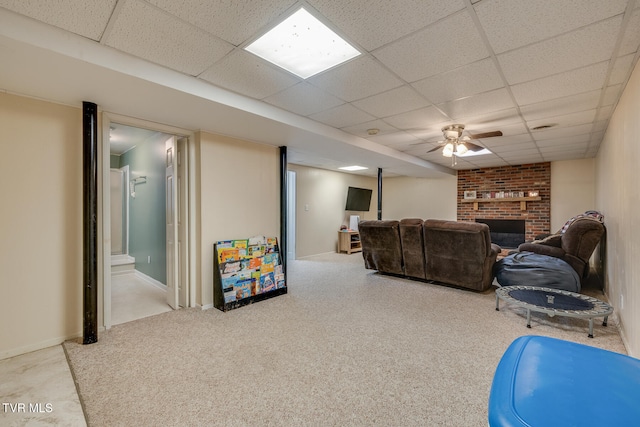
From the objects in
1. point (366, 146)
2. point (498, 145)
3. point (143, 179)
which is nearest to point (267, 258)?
point (366, 146)

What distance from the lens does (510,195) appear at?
22.3ft

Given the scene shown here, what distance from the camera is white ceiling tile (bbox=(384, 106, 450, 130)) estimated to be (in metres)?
3.24

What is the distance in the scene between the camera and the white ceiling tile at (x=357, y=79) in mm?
2203

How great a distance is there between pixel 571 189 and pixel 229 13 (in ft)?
24.3

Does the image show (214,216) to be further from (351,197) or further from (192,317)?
(351,197)

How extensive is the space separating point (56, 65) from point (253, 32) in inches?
52.3

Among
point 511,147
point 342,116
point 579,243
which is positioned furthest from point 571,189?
point 342,116

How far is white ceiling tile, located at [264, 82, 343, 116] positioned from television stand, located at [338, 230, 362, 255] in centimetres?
471

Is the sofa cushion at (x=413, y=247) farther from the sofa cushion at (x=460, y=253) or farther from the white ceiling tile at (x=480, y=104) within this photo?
the white ceiling tile at (x=480, y=104)

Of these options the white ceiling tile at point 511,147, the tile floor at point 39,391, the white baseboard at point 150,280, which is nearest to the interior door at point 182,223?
the white baseboard at point 150,280

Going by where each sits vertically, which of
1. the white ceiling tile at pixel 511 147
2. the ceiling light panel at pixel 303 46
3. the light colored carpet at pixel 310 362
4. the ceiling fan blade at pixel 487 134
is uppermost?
the ceiling light panel at pixel 303 46

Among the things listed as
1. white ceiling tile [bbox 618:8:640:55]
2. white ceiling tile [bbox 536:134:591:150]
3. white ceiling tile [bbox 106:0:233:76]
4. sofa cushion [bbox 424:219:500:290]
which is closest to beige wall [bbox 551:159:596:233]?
white ceiling tile [bbox 536:134:591:150]

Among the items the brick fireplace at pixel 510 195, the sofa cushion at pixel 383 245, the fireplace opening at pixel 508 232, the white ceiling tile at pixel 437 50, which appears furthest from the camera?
the fireplace opening at pixel 508 232

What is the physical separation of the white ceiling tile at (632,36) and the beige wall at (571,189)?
5067 mm
